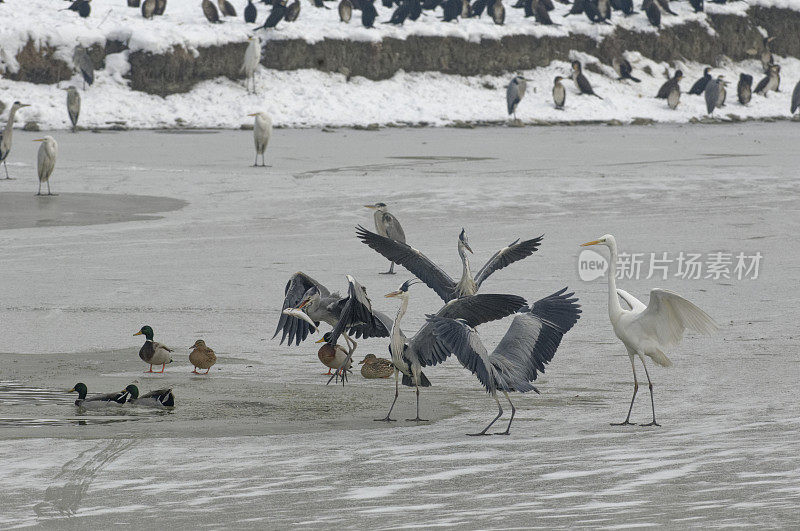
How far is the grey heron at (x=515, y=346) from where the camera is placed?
243 inches

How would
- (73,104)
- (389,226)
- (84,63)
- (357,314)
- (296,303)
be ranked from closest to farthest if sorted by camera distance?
(357,314) < (296,303) < (389,226) < (73,104) < (84,63)

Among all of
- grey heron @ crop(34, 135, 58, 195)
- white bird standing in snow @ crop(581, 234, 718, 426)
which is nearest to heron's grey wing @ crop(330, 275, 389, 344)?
white bird standing in snow @ crop(581, 234, 718, 426)

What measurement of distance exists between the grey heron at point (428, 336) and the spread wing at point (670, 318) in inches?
29.0

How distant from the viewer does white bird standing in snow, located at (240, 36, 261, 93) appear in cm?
3278

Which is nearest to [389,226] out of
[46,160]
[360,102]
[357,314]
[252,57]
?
[357,314]

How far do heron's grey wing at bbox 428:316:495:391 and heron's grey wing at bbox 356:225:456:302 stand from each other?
6.52 ft

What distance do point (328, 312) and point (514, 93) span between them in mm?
25900

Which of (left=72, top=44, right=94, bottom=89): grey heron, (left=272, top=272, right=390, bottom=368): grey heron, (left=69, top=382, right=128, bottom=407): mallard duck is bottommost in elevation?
(left=69, top=382, right=128, bottom=407): mallard duck

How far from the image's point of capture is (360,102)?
111 feet

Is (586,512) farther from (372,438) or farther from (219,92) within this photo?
(219,92)

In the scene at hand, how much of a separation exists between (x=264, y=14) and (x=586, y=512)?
113 ft

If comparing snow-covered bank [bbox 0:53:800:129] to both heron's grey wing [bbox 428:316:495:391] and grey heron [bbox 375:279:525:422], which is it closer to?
grey heron [bbox 375:279:525:422]

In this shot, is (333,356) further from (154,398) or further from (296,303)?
(154,398)

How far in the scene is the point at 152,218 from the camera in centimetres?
1555
